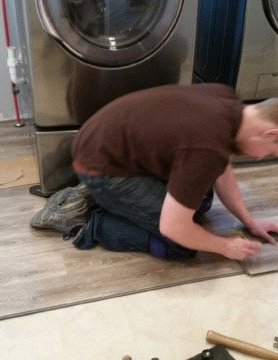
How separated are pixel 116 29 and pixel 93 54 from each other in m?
0.12

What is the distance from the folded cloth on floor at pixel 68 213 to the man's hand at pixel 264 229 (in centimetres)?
52

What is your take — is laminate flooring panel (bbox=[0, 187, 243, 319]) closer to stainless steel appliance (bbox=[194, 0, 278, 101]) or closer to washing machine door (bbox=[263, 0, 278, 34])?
stainless steel appliance (bbox=[194, 0, 278, 101])

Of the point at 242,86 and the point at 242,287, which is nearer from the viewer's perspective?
the point at 242,287

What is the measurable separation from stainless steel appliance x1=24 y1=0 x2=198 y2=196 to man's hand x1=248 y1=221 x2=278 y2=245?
55cm

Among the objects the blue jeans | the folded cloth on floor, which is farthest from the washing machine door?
the folded cloth on floor

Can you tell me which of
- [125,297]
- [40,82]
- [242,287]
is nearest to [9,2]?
[40,82]

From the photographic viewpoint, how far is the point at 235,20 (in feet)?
5.44

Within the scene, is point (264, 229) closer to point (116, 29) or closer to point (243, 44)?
point (243, 44)

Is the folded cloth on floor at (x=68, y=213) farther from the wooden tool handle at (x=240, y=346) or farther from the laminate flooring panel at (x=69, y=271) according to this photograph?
the wooden tool handle at (x=240, y=346)

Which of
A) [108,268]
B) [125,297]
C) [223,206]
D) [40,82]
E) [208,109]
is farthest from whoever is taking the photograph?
[223,206]

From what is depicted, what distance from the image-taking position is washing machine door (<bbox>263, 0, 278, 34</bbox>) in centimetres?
158

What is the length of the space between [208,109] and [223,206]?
1.89ft

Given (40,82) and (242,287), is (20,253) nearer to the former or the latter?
(40,82)

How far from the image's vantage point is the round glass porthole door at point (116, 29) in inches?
54.9
